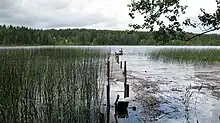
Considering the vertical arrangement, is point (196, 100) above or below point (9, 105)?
below

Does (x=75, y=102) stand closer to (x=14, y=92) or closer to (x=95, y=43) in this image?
(x=14, y=92)

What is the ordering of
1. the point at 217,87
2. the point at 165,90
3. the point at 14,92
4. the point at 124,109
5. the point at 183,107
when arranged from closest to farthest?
the point at 14,92
the point at 124,109
the point at 183,107
the point at 165,90
the point at 217,87

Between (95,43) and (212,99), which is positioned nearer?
(212,99)

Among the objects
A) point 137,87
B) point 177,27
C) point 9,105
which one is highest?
point 177,27

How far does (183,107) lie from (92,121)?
453cm

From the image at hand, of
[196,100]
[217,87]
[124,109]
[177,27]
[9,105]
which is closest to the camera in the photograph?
[9,105]

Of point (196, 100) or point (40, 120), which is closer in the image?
point (40, 120)

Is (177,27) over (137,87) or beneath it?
over

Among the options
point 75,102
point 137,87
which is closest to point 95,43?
point 137,87

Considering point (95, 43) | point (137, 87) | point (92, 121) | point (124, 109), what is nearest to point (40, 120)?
point (92, 121)

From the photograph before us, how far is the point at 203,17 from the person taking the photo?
277 inches

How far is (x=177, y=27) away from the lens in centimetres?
770

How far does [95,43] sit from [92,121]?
10845 centimetres

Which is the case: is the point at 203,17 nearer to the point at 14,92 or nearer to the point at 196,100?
the point at 14,92
